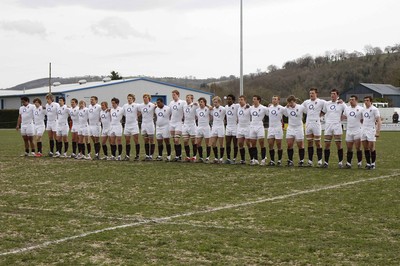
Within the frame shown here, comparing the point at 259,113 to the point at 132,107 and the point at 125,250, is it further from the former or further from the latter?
the point at 125,250

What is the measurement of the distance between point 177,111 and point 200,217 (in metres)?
9.88

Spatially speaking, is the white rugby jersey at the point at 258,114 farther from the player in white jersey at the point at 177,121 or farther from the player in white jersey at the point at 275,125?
the player in white jersey at the point at 177,121

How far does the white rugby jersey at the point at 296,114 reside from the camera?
17406mm

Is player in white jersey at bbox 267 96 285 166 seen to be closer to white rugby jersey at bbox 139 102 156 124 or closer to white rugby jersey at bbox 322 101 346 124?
white rugby jersey at bbox 322 101 346 124

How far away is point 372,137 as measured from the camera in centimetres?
1645

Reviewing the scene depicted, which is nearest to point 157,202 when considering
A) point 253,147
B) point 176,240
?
point 176,240

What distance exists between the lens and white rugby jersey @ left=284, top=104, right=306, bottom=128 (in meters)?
17.4

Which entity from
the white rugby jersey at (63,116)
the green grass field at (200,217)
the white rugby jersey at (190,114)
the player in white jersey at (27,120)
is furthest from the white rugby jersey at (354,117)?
the player in white jersey at (27,120)

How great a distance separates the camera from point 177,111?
19250mm

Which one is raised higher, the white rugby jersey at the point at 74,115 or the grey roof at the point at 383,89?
the grey roof at the point at 383,89

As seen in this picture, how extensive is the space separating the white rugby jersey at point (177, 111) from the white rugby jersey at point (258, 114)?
2.50m

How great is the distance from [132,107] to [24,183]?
21.5ft

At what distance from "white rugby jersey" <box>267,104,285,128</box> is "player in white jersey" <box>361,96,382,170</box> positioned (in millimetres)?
2465

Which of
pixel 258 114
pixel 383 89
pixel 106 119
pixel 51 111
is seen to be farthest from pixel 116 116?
pixel 383 89
